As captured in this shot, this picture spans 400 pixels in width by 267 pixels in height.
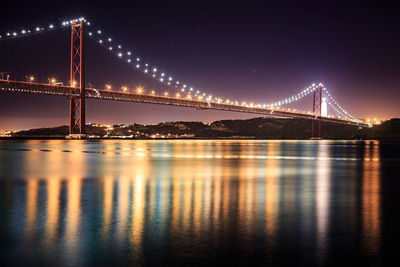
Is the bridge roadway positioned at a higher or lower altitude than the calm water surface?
higher

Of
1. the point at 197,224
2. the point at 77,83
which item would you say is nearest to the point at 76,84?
the point at 77,83

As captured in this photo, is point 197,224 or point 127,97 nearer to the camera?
point 197,224

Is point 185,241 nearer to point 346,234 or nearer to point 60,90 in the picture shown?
point 346,234

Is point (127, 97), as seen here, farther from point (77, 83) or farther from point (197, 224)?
point (197, 224)

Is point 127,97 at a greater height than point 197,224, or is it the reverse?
point 127,97

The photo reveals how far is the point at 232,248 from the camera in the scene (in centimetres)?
448

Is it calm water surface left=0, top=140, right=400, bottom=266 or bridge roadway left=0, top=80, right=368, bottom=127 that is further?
bridge roadway left=0, top=80, right=368, bottom=127

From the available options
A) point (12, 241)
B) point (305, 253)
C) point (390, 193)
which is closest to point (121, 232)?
point (12, 241)

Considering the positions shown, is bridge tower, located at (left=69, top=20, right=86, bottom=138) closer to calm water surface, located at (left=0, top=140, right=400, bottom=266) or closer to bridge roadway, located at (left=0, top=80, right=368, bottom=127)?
bridge roadway, located at (left=0, top=80, right=368, bottom=127)

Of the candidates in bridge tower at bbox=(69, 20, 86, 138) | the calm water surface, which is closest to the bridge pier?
bridge tower at bbox=(69, 20, 86, 138)

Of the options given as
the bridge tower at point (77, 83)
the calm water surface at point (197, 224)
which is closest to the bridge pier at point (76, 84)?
the bridge tower at point (77, 83)

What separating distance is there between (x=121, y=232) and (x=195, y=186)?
195 inches

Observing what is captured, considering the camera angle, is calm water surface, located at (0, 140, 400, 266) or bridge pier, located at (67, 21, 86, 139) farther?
bridge pier, located at (67, 21, 86, 139)

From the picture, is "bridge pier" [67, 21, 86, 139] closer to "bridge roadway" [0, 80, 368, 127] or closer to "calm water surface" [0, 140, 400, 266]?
"bridge roadway" [0, 80, 368, 127]
